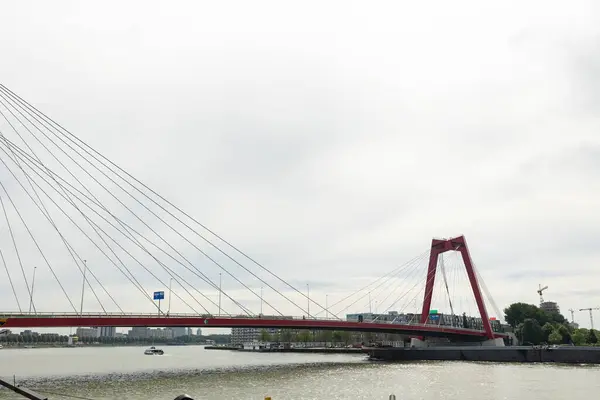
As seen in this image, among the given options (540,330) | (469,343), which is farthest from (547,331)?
(469,343)

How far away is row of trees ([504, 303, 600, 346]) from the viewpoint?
90062 mm

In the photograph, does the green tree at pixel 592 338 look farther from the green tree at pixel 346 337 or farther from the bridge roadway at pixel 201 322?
the green tree at pixel 346 337

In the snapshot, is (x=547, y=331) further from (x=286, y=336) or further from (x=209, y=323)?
(x=286, y=336)

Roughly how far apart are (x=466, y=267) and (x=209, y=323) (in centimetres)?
4480

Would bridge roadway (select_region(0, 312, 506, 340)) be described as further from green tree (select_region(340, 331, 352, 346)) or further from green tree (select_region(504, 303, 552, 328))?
green tree (select_region(340, 331, 352, 346))

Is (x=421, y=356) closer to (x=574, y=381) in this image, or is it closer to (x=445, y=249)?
(x=445, y=249)

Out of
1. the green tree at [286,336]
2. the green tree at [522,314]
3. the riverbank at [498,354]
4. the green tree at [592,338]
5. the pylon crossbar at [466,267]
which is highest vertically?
the pylon crossbar at [466,267]

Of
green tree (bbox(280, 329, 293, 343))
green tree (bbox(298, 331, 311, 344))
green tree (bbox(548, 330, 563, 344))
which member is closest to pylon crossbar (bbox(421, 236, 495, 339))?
green tree (bbox(548, 330, 563, 344))

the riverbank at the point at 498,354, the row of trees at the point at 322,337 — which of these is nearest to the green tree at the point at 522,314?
the row of trees at the point at 322,337

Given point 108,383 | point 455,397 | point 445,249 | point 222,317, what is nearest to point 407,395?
point 455,397

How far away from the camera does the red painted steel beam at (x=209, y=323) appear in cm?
4217

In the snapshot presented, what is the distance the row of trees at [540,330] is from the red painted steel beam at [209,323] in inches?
899

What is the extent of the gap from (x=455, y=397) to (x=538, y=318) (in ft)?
306

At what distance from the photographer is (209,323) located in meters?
54.5
